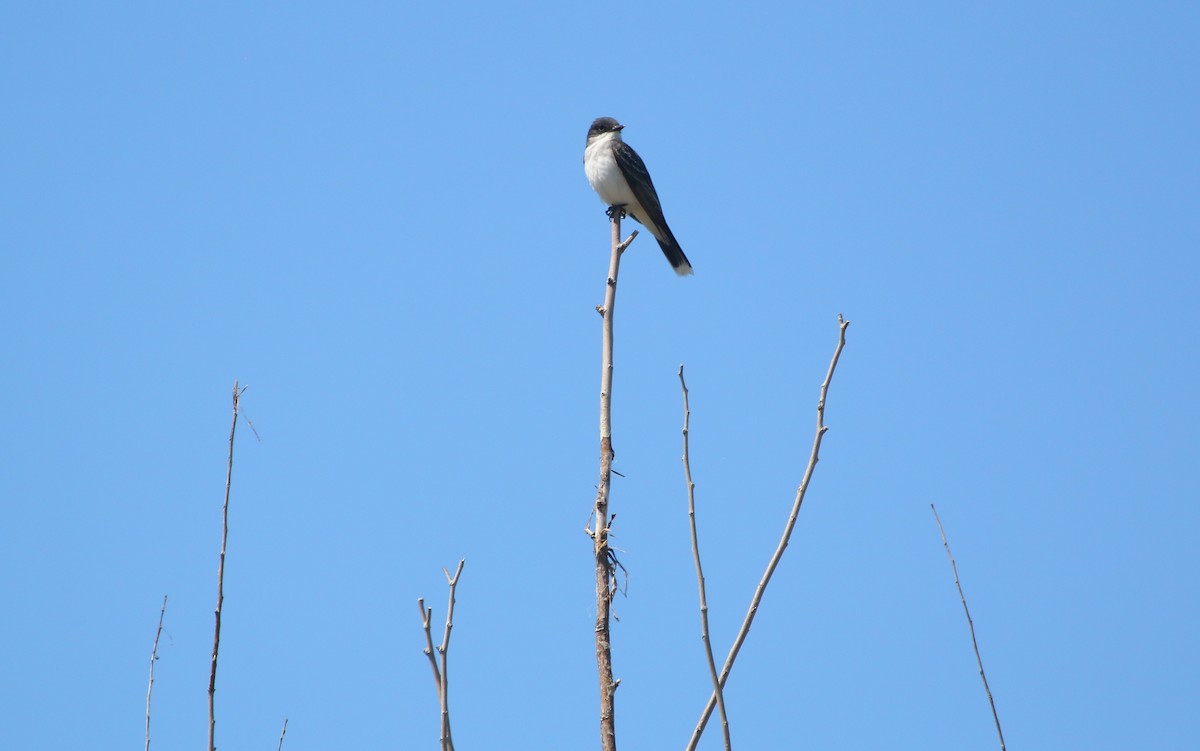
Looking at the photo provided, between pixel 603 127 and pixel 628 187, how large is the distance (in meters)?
1.25

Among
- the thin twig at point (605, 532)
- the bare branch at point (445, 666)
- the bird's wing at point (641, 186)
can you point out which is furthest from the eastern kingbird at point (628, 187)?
the bare branch at point (445, 666)

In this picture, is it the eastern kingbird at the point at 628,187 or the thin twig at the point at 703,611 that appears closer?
the thin twig at the point at 703,611

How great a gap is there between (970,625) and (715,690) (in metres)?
0.97

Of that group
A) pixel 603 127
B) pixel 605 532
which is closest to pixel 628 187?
pixel 603 127

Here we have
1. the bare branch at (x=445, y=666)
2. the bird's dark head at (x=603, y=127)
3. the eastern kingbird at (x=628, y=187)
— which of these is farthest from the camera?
the bird's dark head at (x=603, y=127)

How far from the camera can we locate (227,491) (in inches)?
136

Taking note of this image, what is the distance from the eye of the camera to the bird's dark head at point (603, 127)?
477 inches

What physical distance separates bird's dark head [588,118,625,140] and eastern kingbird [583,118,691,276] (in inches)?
12.7

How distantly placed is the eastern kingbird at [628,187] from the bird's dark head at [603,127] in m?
0.32

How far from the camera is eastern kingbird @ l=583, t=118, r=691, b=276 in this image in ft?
36.9

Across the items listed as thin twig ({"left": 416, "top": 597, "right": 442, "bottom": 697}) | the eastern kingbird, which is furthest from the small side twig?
the eastern kingbird

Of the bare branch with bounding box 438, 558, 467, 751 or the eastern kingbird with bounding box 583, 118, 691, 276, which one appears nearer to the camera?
the bare branch with bounding box 438, 558, 467, 751

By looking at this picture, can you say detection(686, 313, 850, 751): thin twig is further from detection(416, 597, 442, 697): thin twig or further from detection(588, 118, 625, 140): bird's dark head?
detection(588, 118, 625, 140): bird's dark head

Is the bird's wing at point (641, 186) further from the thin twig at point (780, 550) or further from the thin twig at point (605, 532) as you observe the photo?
the thin twig at point (780, 550)
